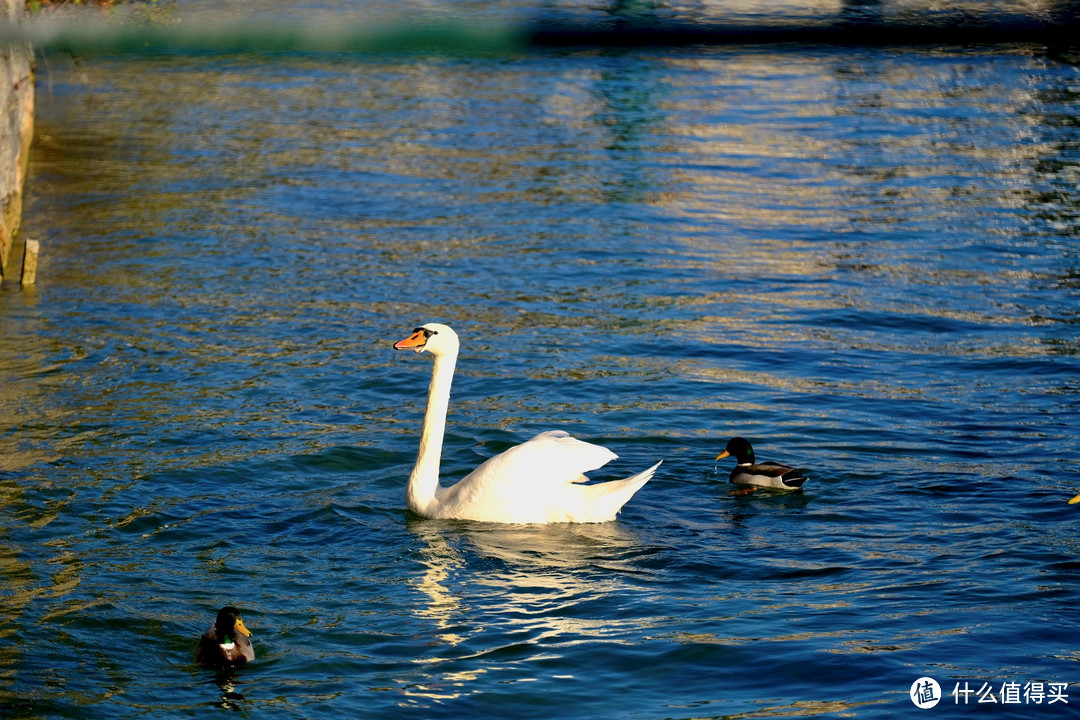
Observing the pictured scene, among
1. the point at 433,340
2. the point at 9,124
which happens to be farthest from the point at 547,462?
the point at 9,124

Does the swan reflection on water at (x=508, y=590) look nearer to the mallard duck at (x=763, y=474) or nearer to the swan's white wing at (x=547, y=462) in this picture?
the swan's white wing at (x=547, y=462)

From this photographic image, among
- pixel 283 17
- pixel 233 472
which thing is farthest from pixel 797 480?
pixel 283 17

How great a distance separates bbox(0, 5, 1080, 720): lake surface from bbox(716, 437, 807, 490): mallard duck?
0.52ft

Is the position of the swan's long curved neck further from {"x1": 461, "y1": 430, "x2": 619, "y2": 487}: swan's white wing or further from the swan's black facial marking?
{"x1": 461, "y1": 430, "x2": 619, "y2": 487}: swan's white wing

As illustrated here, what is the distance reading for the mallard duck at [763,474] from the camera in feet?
36.3

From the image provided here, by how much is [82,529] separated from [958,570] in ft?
20.4

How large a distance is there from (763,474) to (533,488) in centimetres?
187

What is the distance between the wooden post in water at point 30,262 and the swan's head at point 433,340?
805 cm

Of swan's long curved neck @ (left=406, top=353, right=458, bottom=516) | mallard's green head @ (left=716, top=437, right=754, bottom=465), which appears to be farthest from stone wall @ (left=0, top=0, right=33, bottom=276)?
mallard's green head @ (left=716, top=437, right=754, bottom=465)

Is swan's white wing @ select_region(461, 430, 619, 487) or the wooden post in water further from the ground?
the wooden post in water

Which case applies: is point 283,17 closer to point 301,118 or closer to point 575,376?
point 301,118

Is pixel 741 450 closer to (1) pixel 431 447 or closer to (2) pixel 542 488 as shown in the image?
(2) pixel 542 488

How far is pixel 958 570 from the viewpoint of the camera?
9.59 metres

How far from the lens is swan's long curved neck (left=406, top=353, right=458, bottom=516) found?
431 inches
